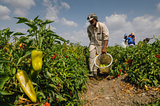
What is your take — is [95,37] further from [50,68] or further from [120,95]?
→ [50,68]

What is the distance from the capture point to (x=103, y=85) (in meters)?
3.75

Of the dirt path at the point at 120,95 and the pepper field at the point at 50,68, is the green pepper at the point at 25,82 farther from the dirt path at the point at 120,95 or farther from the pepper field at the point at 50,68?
the dirt path at the point at 120,95

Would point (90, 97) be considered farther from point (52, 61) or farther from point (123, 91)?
point (52, 61)

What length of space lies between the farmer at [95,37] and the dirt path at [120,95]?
3.54 feet

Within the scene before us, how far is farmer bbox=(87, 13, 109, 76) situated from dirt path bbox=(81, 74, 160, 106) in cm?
108

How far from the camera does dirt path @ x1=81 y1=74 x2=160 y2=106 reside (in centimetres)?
242

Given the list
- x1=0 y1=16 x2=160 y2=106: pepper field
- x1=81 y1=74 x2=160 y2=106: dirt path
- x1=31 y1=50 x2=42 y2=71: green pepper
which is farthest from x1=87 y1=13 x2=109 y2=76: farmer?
x1=31 y1=50 x2=42 y2=71: green pepper

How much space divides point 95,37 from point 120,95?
2.30 m

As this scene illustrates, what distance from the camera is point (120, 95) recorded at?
2.86 metres

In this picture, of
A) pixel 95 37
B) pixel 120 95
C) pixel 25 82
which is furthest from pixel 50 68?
pixel 95 37

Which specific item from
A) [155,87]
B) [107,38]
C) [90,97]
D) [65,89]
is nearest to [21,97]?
[65,89]

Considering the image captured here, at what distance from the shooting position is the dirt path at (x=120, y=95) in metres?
2.42

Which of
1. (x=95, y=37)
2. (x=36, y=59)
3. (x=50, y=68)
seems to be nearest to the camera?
(x=36, y=59)

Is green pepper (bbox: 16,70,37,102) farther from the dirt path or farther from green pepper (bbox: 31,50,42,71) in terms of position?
the dirt path
